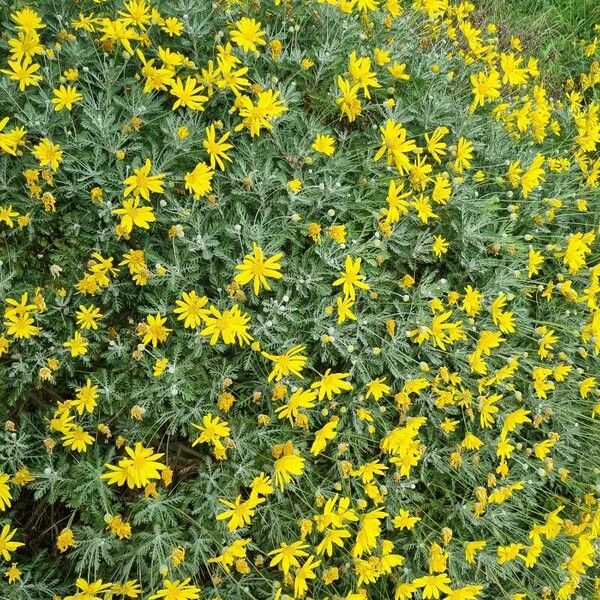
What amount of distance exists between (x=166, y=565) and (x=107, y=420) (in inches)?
23.0

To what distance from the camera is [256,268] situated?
260 centimetres

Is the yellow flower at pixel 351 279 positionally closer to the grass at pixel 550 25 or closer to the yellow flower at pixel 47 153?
the yellow flower at pixel 47 153

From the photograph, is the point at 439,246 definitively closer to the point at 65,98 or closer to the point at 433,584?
the point at 433,584

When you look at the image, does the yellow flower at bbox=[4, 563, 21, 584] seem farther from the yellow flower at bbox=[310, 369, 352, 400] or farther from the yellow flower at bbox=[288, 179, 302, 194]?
the yellow flower at bbox=[288, 179, 302, 194]

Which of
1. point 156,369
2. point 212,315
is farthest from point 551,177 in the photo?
point 156,369

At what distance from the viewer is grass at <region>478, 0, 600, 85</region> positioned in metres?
4.99

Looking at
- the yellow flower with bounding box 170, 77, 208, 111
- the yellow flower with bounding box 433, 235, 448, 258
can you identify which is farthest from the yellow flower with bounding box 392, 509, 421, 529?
the yellow flower with bounding box 170, 77, 208, 111

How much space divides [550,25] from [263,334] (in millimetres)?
3844

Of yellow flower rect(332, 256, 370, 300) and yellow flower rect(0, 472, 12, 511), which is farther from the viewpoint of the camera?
yellow flower rect(332, 256, 370, 300)

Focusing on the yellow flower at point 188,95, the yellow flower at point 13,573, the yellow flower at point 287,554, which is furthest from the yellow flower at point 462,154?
the yellow flower at point 13,573

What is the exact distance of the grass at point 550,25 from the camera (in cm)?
499

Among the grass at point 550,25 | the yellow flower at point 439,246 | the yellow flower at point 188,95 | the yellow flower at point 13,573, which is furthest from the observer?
the grass at point 550,25

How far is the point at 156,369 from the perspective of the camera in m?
2.55

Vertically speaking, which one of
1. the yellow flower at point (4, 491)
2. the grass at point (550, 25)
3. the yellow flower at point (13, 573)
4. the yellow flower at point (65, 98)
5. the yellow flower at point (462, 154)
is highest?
the grass at point (550, 25)
